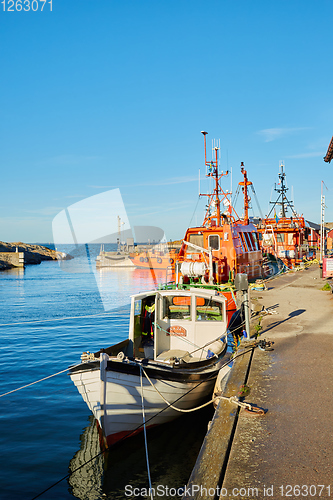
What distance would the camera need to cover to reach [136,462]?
24.9 feet

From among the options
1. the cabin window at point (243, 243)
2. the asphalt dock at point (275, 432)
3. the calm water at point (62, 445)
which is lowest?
the calm water at point (62, 445)

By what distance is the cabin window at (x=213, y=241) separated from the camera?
63.9 feet

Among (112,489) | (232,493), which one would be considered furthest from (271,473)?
(112,489)

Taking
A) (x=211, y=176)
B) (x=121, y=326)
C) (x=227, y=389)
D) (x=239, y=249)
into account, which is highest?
(x=211, y=176)

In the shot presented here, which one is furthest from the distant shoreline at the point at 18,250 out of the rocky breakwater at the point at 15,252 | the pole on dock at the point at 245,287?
the pole on dock at the point at 245,287

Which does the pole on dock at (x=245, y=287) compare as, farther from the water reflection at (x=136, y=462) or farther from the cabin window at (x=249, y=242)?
the cabin window at (x=249, y=242)

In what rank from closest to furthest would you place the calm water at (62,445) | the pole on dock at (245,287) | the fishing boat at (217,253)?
the calm water at (62,445), the pole on dock at (245,287), the fishing boat at (217,253)

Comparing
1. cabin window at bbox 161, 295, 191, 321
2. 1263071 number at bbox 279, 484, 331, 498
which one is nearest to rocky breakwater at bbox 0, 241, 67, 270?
cabin window at bbox 161, 295, 191, 321

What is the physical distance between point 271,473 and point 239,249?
52.8 feet

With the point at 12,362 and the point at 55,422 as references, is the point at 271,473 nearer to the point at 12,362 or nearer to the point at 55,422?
the point at 55,422

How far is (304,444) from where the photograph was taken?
479 cm

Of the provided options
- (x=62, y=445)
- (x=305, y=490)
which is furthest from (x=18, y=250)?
(x=305, y=490)

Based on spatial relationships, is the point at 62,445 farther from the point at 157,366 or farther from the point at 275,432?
the point at 275,432

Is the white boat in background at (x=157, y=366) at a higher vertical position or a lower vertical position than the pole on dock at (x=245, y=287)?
lower
